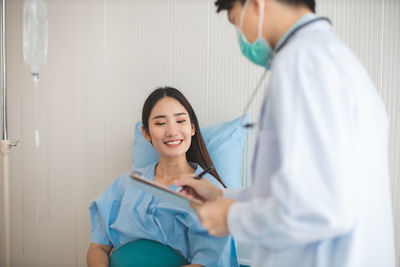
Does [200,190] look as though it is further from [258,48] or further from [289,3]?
[289,3]

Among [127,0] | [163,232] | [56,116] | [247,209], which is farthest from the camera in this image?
[56,116]

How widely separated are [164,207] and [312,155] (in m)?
0.87

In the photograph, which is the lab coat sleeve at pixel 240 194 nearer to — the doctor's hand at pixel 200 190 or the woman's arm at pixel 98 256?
the doctor's hand at pixel 200 190

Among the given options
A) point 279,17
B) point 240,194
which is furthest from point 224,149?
point 279,17

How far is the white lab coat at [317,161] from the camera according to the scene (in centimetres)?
59

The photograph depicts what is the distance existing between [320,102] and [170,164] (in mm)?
980

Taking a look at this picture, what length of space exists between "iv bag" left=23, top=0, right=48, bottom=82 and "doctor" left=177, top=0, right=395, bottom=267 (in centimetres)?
119

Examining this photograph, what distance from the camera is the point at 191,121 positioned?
5.04ft

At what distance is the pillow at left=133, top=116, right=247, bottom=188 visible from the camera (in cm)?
157

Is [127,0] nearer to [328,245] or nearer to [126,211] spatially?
[126,211]

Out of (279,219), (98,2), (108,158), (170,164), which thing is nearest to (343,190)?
(279,219)

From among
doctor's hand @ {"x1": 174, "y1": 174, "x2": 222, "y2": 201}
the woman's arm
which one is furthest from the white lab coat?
the woman's arm

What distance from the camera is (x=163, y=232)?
1.33 metres

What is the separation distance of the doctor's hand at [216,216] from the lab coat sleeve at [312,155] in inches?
4.1
